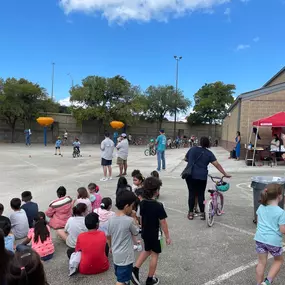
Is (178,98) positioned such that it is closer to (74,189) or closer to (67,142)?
(67,142)

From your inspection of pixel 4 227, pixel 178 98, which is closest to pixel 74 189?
pixel 4 227

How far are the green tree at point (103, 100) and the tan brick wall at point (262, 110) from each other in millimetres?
19361

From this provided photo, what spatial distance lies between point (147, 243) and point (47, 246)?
5.10ft

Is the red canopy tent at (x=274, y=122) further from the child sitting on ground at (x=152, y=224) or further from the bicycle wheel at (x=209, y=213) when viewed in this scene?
the child sitting on ground at (x=152, y=224)

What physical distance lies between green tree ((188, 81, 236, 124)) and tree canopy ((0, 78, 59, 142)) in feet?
69.6

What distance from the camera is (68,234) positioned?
447 cm

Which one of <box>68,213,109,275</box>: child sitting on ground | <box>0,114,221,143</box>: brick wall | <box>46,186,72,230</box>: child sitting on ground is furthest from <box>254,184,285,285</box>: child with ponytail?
<box>0,114,221,143</box>: brick wall

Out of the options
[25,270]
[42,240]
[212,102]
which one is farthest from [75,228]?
[212,102]

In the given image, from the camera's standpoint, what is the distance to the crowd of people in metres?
1.88

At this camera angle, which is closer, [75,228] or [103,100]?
[75,228]

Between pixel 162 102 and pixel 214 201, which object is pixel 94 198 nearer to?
pixel 214 201

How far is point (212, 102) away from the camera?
46500mm

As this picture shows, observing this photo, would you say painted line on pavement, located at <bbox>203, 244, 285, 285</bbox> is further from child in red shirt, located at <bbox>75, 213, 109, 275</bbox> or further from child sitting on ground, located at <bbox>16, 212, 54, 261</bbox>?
child sitting on ground, located at <bbox>16, 212, 54, 261</bbox>

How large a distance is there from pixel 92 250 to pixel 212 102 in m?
45.0
